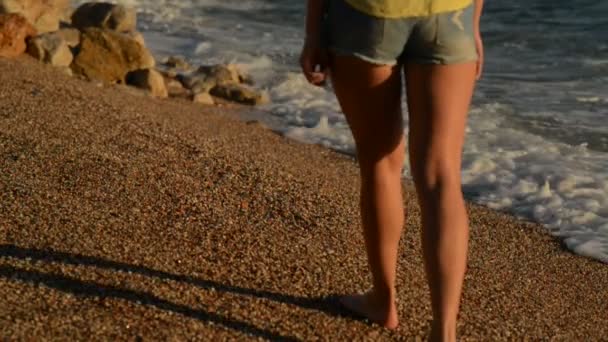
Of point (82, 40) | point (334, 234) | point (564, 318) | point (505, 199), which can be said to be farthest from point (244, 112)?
point (564, 318)

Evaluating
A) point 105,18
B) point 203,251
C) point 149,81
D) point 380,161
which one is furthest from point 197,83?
point 380,161

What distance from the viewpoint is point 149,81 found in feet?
30.4

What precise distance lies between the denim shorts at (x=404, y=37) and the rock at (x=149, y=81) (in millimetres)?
6372

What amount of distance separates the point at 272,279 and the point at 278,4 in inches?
512

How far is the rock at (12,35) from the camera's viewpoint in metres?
8.78

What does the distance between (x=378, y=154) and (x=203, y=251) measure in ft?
3.76

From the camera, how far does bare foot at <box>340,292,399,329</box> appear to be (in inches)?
142

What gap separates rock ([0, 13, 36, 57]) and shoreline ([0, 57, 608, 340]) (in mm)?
2449

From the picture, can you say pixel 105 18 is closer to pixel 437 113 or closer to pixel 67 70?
pixel 67 70

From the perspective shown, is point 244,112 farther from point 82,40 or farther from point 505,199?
point 505,199

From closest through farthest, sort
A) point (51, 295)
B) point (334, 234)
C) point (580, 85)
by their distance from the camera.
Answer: point (51, 295)
point (334, 234)
point (580, 85)

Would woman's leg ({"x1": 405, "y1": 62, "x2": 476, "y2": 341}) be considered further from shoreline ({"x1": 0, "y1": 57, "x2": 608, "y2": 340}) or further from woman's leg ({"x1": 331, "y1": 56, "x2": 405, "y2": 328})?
shoreline ({"x1": 0, "y1": 57, "x2": 608, "y2": 340})

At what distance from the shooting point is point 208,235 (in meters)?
4.29

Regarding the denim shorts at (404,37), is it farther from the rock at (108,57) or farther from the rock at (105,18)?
the rock at (105,18)
